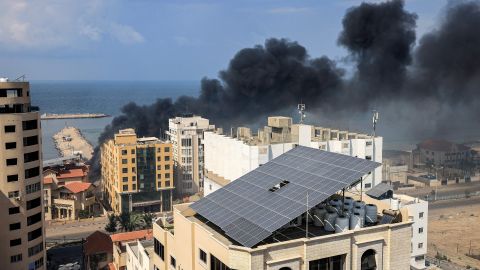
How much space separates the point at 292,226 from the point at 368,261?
281 cm

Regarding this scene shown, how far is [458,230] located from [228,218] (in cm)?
4684

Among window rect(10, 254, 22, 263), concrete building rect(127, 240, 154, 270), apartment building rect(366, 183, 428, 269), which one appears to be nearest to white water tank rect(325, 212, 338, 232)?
concrete building rect(127, 240, 154, 270)

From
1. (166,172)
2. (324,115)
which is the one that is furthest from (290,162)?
(324,115)

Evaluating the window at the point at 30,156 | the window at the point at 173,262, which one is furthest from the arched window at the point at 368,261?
the window at the point at 30,156

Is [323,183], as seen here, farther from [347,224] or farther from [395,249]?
[395,249]

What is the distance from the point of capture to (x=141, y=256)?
25.9 metres

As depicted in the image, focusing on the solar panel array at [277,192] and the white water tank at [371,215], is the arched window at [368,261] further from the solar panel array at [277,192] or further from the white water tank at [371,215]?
the solar panel array at [277,192]

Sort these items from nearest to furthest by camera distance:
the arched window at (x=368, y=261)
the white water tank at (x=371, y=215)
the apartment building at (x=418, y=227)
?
the arched window at (x=368, y=261) → the white water tank at (x=371, y=215) → the apartment building at (x=418, y=227)

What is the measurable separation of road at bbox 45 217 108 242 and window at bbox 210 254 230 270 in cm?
3803

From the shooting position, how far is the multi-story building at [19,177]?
100 ft

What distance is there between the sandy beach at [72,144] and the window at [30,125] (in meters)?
75.9

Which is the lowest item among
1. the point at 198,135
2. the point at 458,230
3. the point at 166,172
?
the point at 458,230

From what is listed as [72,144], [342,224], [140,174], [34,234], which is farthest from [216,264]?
[72,144]

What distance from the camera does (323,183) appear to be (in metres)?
16.6
